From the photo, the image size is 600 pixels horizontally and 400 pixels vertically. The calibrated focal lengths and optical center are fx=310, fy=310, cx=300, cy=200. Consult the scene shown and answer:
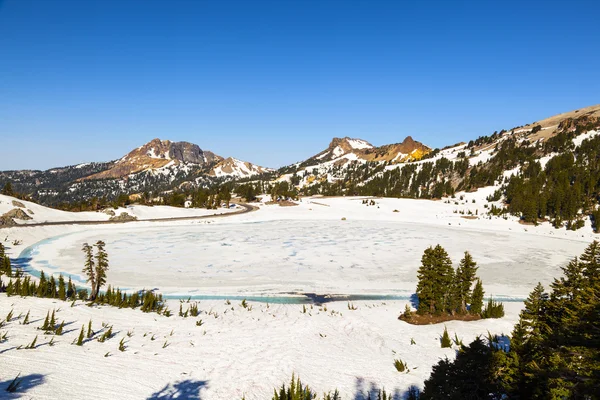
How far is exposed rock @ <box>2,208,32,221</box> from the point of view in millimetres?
58594

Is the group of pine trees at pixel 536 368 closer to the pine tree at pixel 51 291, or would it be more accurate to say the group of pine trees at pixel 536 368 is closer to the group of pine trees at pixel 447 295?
the group of pine trees at pixel 447 295

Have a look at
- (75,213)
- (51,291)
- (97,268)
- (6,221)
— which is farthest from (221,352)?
(75,213)

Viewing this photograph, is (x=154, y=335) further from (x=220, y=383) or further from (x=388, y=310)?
(x=388, y=310)

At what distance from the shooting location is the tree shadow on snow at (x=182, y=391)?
10469mm

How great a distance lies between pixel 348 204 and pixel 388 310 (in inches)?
3426

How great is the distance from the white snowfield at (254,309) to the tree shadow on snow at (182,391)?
0.21 ft

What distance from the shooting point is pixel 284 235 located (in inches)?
2251

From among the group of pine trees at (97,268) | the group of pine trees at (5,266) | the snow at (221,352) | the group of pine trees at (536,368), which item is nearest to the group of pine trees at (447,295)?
the snow at (221,352)

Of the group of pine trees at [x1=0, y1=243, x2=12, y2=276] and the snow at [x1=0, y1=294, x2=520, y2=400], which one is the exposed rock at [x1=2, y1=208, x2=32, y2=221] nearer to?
the group of pine trees at [x1=0, y1=243, x2=12, y2=276]

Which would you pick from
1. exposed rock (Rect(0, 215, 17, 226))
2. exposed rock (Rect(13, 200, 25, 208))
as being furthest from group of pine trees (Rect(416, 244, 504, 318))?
exposed rock (Rect(13, 200, 25, 208))

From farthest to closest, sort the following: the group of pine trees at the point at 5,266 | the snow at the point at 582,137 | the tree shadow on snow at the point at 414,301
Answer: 1. the snow at the point at 582,137
2. the group of pine trees at the point at 5,266
3. the tree shadow on snow at the point at 414,301

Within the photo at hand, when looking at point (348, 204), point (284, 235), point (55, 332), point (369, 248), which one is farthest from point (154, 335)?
point (348, 204)

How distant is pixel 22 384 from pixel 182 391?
463 cm

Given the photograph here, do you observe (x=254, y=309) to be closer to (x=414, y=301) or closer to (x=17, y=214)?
(x=414, y=301)
